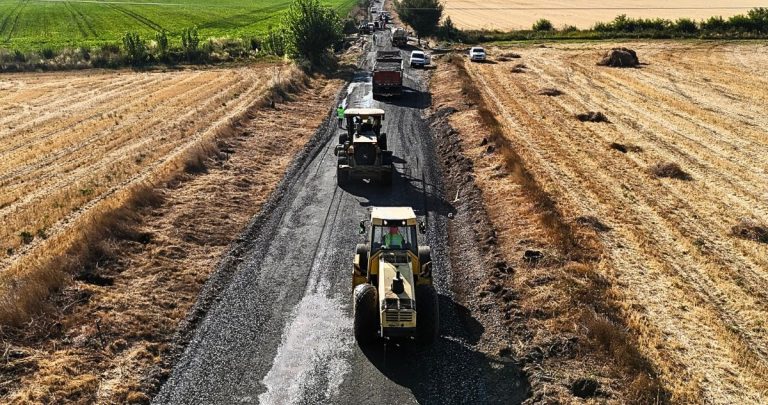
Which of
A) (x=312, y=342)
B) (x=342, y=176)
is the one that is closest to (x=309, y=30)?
(x=342, y=176)

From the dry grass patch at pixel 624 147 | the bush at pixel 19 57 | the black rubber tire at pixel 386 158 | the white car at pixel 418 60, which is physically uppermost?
the bush at pixel 19 57

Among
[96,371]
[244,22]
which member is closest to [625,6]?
[244,22]

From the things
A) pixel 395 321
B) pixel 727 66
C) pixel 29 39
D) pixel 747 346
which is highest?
pixel 29 39

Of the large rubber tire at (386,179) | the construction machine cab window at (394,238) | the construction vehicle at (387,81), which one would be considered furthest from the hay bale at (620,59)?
the construction machine cab window at (394,238)

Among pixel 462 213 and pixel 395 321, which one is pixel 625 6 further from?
pixel 395 321

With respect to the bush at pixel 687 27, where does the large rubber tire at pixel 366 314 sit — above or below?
below

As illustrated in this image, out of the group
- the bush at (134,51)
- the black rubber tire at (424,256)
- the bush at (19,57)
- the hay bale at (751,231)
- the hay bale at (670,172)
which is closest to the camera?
the black rubber tire at (424,256)

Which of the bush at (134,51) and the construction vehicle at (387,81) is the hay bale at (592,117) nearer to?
the construction vehicle at (387,81)
